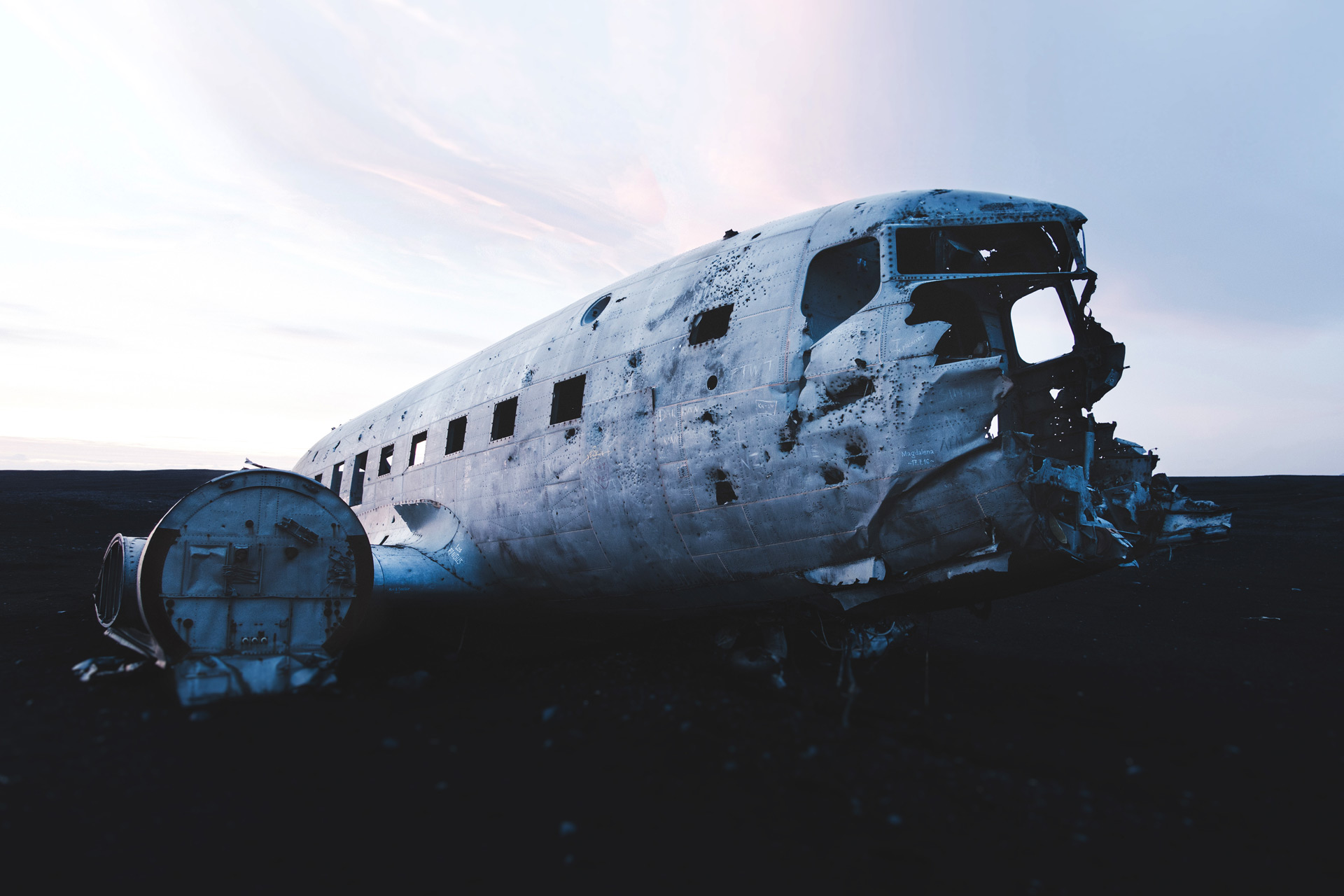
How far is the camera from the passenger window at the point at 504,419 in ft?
33.2

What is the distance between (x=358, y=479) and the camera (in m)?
14.7

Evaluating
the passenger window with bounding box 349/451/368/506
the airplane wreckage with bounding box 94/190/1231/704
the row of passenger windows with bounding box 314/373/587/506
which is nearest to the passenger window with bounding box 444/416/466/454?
the row of passenger windows with bounding box 314/373/587/506

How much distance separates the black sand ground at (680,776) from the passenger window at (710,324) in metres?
3.75

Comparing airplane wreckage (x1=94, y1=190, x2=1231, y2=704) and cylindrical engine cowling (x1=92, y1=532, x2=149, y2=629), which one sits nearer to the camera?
airplane wreckage (x1=94, y1=190, x2=1231, y2=704)

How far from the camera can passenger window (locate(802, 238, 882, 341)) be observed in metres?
7.24

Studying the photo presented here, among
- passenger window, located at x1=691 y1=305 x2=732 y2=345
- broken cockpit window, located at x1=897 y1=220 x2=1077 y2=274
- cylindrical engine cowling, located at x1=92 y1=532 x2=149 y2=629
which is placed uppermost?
broken cockpit window, located at x1=897 y1=220 x2=1077 y2=274

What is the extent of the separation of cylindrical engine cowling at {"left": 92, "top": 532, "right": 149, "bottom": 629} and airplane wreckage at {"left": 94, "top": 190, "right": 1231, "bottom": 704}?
0.05 metres

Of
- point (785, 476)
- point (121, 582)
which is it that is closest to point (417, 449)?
point (121, 582)

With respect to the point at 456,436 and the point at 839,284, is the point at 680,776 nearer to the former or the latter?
the point at 839,284

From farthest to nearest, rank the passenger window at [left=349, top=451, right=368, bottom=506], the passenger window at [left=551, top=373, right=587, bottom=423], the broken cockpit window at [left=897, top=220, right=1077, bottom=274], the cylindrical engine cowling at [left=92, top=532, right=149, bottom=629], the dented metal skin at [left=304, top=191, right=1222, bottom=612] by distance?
the passenger window at [left=349, top=451, right=368, bottom=506], the passenger window at [left=551, top=373, right=587, bottom=423], the cylindrical engine cowling at [left=92, top=532, right=149, bottom=629], the broken cockpit window at [left=897, top=220, right=1077, bottom=274], the dented metal skin at [left=304, top=191, right=1222, bottom=612]

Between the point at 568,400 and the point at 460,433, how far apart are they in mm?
2918

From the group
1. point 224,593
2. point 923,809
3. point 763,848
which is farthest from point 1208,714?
point 224,593

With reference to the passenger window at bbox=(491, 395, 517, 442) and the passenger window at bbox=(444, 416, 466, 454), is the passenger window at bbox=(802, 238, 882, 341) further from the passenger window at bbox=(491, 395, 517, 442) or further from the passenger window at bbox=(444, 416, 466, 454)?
the passenger window at bbox=(444, 416, 466, 454)

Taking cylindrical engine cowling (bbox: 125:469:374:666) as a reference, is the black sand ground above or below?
below
